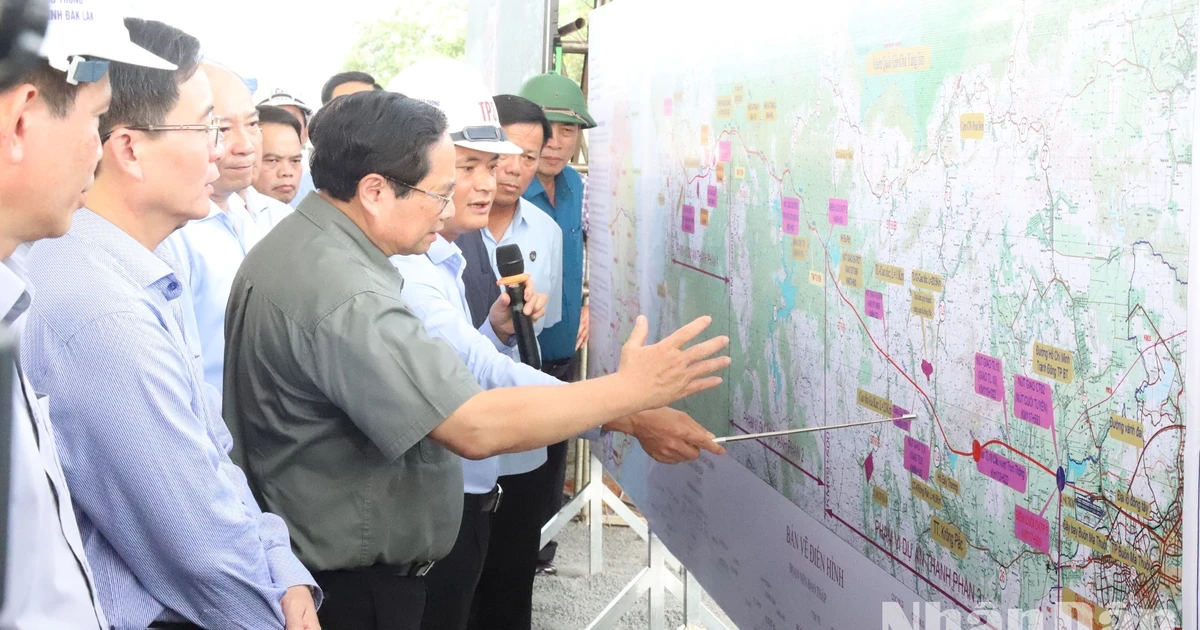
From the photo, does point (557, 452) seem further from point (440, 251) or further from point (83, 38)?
point (83, 38)

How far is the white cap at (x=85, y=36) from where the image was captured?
1062 mm

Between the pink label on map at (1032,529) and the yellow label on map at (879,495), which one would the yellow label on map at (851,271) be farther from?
the pink label on map at (1032,529)

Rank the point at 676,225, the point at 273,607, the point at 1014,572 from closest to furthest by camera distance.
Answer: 1. the point at 1014,572
2. the point at 273,607
3. the point at 676,225

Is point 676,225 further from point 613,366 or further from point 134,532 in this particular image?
point 134,532

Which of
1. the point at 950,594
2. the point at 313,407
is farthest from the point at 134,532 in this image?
the point at 950,594

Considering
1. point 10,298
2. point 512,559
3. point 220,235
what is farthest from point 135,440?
point 512,559

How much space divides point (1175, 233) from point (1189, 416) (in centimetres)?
19

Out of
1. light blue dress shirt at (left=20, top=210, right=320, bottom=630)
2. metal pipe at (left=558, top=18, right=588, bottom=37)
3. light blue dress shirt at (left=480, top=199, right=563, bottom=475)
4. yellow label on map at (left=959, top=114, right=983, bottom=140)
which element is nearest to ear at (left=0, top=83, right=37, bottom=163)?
light blue dress shirt at (left=20, top=210, right=320, bottom=630)

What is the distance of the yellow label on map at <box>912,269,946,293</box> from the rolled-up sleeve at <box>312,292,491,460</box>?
750 millimetres

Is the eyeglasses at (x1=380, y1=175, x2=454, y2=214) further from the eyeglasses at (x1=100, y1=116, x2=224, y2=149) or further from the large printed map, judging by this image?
the large printed map

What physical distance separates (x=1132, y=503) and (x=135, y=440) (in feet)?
4.08

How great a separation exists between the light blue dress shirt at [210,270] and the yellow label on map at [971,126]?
187 cm

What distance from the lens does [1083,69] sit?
50.1 inches

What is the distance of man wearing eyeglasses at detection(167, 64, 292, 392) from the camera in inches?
107
